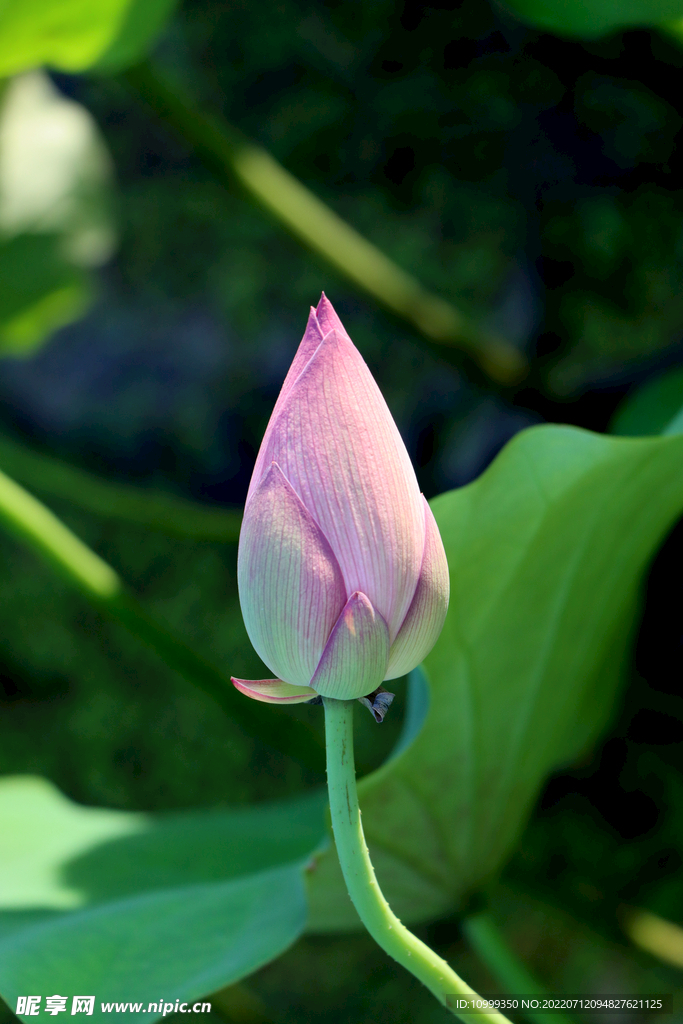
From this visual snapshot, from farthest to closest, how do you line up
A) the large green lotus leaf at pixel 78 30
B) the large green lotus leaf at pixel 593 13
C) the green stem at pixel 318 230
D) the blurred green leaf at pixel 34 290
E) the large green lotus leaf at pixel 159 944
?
the blurred green leaf at pixel 34 290, the green stem at pixel 318 230, the large green lotus leaf at pixel 78 30, the large green lotus leaf at pixel 593 13, the large green lotus leaf at pixel 159 944

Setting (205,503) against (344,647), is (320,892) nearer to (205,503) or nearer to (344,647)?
(344,647)

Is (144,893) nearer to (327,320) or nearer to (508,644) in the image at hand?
(508,644)

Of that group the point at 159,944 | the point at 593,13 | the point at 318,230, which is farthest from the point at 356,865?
the point at 318,230

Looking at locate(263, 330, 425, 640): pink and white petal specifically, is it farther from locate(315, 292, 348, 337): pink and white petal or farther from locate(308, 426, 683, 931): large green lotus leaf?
locate(308, 426, 683, 931): large green lotus leaf

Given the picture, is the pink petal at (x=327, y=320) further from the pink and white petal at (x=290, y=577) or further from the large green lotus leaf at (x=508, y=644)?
the large green lotus leaf at (x=508, y=644)

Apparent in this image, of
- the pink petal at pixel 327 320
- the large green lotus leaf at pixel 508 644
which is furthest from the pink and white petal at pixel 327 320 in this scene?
the large green lotus leaf at pixel 508 644

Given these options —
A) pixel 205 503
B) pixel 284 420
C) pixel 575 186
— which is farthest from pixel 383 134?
pixel 284 420

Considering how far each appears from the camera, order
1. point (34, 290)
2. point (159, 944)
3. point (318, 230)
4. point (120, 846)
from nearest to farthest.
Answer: point (159, 944), point (120, 846), point (318, 230), point (34, 290)

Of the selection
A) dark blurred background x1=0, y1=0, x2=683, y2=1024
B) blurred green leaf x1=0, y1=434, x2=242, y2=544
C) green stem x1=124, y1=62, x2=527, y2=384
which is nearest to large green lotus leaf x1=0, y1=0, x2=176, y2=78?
Result: green stem x1=124, y1=62, x2=527, y2=384
